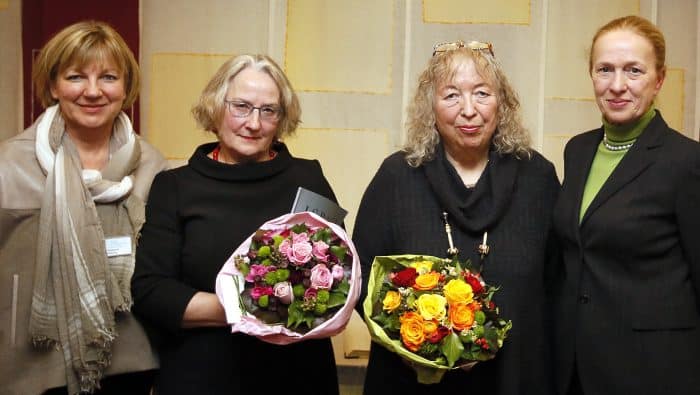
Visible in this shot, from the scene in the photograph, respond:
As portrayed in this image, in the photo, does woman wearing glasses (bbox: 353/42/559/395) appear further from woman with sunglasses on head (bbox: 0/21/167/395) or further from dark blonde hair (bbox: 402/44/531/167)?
woman with sunglasses on head (bbox: 0/21/167/395)

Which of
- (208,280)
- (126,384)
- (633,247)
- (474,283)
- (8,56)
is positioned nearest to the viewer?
(474,283)

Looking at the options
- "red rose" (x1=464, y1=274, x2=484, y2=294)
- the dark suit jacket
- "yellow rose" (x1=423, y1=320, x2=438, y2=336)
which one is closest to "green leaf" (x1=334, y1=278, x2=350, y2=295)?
"yellow rose" (x1=423, y1=320, x2=438, y2=336)

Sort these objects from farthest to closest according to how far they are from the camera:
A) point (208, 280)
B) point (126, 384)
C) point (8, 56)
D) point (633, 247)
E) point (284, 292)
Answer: point (8, 56) → point (126, 384) → point (208, 280) → point (633, 247) → point (284, 292)

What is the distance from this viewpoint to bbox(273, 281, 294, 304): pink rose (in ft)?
6.46

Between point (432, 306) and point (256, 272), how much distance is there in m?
0.49

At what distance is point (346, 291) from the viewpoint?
2020mm

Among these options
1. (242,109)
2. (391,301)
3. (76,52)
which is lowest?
(391,301)

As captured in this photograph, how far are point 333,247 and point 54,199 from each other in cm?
95

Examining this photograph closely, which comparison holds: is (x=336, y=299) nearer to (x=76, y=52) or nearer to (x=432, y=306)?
(x=432, y=306)

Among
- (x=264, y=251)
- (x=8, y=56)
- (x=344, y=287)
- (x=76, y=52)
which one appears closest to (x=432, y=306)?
(x=344, y=287)

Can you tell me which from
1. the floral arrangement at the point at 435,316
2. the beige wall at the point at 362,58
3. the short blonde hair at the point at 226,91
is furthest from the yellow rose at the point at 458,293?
the beige wall at the point at 362,58

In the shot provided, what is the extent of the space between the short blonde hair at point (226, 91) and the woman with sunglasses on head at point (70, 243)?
0.31 meters

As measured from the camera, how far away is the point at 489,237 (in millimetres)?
2348

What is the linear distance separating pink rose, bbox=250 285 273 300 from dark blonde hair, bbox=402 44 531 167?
76 cm
